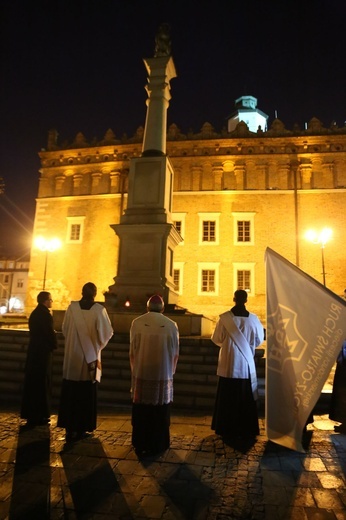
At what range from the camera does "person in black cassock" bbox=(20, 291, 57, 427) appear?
4695 millimetres

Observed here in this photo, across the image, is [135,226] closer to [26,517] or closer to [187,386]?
[187,386]

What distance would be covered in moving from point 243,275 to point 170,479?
20.8 meters

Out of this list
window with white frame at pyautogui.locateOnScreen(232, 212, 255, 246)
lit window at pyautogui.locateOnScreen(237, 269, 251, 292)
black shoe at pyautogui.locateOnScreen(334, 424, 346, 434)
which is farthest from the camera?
window with white frame at pyautogui.locateOnScreen(232, 212, 255, 246)

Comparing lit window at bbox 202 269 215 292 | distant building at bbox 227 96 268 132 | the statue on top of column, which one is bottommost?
lit window at bbox 202 269 215 292

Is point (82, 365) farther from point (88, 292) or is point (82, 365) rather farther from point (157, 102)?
point (157, 102)

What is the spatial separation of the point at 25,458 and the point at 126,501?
1.38 metres

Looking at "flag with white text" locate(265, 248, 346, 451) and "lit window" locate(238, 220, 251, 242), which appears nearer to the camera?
"flag with white text" locate(265, 248, 346, 451)

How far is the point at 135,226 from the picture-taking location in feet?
30.7

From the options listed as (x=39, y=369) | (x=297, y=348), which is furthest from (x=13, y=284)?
(x=297, y=348)

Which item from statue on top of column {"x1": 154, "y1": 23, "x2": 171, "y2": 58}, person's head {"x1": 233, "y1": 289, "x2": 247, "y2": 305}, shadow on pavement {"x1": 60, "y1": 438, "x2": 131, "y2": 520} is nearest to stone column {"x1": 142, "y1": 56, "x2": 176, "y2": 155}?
statue on top of column {"x1": 154, "y1": 23, "x2": 171, "y2": 58}

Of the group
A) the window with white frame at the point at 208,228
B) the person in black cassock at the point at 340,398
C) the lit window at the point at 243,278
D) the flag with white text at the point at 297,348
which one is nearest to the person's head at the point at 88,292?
the flag with white text at the point at 297,348

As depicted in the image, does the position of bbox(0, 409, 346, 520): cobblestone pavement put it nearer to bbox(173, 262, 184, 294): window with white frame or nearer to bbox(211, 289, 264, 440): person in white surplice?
bbox(211, 289, 264, 440): person in white surplice

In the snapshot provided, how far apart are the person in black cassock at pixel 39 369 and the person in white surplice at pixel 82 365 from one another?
56 centimetres

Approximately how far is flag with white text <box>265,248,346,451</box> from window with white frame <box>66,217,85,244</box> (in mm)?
23499
